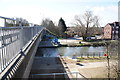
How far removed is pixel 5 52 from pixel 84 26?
122ft

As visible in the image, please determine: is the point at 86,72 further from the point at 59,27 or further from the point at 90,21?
the point at 59,27

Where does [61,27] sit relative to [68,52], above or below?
above

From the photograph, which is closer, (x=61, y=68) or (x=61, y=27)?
(x=61, y=68)

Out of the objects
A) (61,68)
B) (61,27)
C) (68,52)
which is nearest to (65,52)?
(68,52)

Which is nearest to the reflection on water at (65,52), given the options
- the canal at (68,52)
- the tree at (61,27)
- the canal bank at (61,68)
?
the canal at (68,52)

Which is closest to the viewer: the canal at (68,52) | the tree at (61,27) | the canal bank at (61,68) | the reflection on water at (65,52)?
the canal bank at (61,68)

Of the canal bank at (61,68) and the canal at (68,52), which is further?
the canal at (68,52)

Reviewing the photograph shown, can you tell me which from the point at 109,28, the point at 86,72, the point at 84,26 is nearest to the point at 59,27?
the point at 84,26

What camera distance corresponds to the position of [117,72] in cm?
840

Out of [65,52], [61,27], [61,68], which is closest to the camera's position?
[61,68]

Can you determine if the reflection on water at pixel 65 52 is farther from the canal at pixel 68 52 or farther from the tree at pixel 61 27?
the tree at pixel 61 27

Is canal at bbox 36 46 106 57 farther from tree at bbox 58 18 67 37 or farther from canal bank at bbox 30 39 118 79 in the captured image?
tree at bbox 58 18 67 37

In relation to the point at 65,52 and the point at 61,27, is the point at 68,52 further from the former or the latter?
the point at 61,27

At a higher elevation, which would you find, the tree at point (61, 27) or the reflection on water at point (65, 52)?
the tree at point (61, 27)
